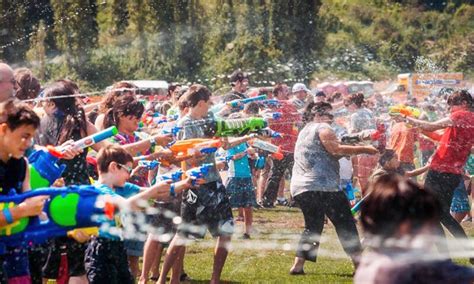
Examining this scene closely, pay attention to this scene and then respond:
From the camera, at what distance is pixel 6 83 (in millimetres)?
6234

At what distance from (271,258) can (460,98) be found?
237 cm

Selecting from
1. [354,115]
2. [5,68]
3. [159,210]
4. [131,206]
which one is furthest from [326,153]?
[131,206]

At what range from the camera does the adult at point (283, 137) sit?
32.9 ft

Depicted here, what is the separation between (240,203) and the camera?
10672 mm

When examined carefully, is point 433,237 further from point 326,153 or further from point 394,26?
point 394,26

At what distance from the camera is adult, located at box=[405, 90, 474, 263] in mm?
9281

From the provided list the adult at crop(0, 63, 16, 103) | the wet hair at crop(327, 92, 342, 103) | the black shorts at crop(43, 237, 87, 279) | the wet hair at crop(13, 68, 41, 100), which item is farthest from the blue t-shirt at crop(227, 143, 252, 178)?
the adult at crop(0, 63, 16, 103)

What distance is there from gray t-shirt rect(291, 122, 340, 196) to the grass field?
0.80m

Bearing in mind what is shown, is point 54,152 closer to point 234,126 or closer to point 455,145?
point 234,126

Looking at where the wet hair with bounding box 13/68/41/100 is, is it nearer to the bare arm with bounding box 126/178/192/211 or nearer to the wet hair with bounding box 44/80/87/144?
the wet hair with bounding box 44/80/87/144

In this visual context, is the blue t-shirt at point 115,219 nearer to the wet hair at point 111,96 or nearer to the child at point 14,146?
the child at point 14,146

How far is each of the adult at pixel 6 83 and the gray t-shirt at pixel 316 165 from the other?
307 centimetres

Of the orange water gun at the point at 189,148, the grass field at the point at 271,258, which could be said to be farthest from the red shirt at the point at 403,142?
the orange water gun at the point at 189,148

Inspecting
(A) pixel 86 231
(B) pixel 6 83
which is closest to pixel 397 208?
(A) pixel 86 231
